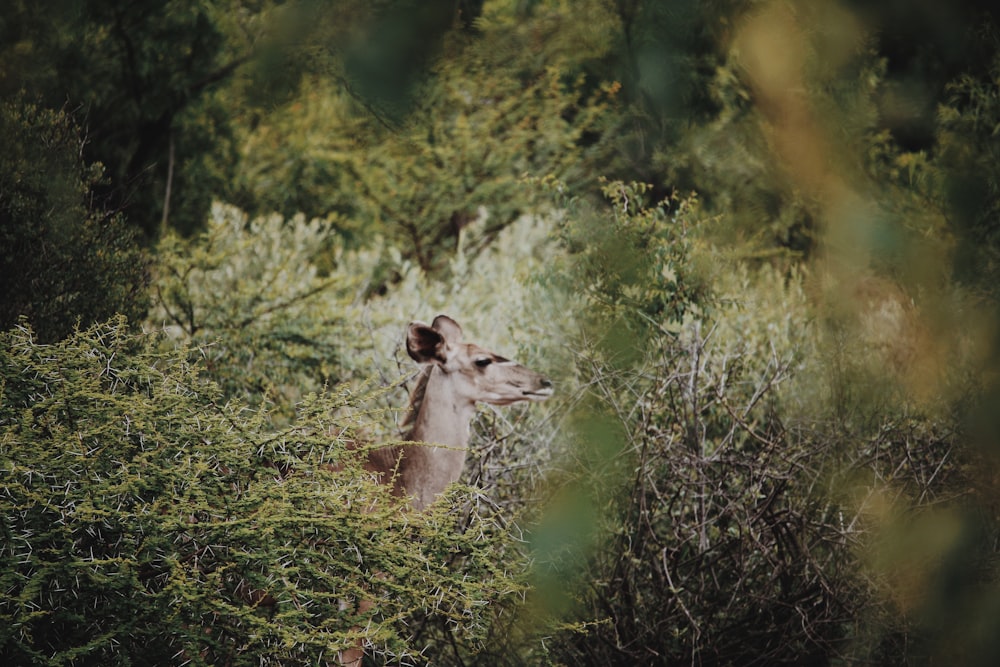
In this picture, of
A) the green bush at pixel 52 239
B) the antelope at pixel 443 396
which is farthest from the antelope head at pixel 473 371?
the green bush at pixel 52 239

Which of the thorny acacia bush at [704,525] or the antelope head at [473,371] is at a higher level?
the antelope head at [473,371]

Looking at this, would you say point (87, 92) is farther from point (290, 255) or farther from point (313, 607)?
point (313, 607)

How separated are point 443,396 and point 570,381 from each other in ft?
3.49

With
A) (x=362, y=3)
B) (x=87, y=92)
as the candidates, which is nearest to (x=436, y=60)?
(x=362, y=3)

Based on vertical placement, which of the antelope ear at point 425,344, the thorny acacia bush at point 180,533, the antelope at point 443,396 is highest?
the thorny acacia bush at point 180,533

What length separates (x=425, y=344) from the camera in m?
6.04

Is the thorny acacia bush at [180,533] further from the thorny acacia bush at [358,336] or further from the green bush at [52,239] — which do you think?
the green bush at [52,239]

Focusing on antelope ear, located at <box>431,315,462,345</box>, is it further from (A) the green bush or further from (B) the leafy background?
(A) the green bush

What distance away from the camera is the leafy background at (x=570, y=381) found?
145cm

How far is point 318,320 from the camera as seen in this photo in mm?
8898

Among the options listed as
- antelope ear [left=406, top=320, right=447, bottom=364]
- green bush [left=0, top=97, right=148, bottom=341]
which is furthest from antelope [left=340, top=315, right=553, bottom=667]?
green bush [left=0, top=97, right=148, bottom=341]

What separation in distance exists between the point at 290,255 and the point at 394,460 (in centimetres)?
569

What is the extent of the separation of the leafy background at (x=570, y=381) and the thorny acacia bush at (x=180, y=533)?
0.02 metres

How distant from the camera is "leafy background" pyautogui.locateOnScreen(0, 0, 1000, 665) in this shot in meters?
1.45
